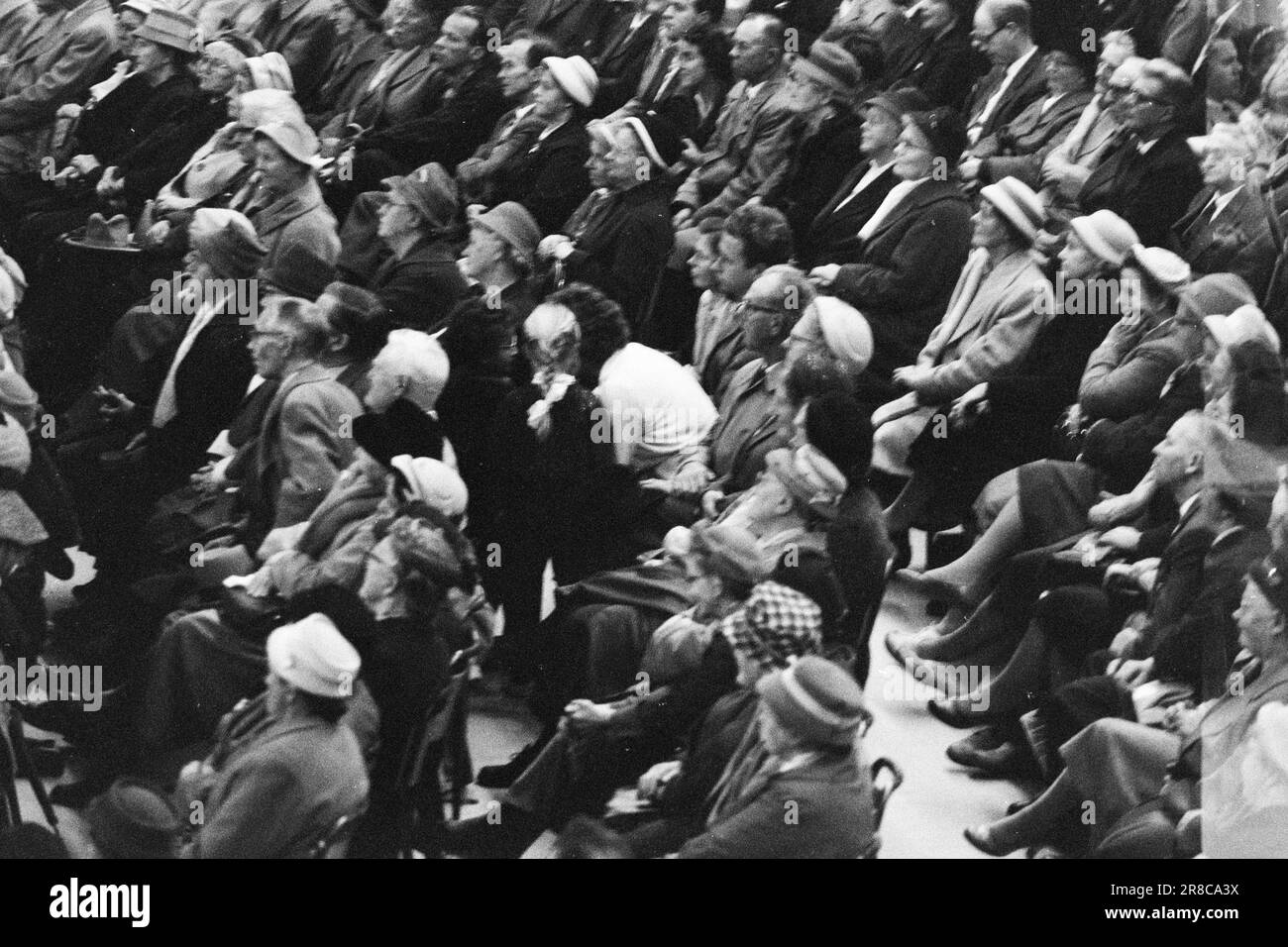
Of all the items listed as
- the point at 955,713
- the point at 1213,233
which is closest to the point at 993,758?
the point at 955,713

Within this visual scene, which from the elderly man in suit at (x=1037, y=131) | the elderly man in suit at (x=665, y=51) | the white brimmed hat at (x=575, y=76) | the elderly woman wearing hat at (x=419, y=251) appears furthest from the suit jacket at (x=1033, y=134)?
the elderly woman wearing hat at (x=419, y=251)

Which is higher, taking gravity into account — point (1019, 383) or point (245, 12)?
point (245, 12)

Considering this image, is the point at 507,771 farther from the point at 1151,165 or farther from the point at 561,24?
the point at 1151,165

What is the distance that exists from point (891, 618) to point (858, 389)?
774mm

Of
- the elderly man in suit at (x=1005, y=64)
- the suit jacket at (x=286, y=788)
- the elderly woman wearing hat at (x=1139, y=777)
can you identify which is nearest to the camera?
the suit jacket at (x=286, y=788)

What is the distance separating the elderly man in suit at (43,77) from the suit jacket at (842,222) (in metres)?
2.52

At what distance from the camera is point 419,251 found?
7.57 meters

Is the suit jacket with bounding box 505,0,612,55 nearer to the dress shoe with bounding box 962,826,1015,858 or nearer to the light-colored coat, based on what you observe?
the light-colored coat

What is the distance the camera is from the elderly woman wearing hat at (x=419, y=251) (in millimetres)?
7523

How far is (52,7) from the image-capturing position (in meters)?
7.76

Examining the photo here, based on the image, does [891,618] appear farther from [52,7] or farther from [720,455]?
[52,7]

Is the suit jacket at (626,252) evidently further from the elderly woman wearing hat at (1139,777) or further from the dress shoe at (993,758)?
the elderly woman wearing hat at (1139,777)

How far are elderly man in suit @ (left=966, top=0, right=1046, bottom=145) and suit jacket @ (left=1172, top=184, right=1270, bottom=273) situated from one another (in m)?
0.66
